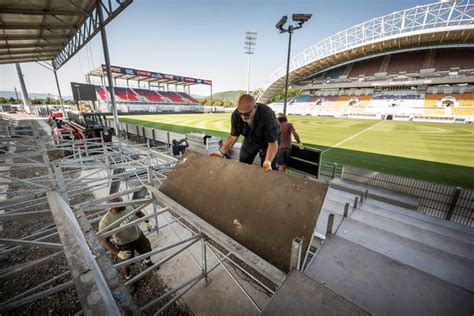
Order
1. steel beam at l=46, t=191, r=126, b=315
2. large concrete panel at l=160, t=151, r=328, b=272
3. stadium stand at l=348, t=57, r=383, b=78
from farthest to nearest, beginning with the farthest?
stadium stand at l=348, t=57, r=383, b=78 < large concrete panel at l=160, t=151, r=328, b=272 < steel beam at l=46, t=191, r=126, b=315

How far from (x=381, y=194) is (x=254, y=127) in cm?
525

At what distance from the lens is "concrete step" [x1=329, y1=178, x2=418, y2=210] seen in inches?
218

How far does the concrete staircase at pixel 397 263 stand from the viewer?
2.16 meters

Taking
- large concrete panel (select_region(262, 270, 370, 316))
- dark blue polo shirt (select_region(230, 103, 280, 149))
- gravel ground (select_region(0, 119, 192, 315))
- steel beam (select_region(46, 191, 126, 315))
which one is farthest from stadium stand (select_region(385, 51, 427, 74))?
steel beam (select_region(46, 191, 126, 315))

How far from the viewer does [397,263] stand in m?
2.65

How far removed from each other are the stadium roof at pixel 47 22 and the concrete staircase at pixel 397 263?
12.2 m

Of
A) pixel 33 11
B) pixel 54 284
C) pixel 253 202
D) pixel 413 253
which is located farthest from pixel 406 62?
pixel 54 284

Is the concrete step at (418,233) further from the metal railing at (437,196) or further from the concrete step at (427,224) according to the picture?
the metal railing at (437,196)

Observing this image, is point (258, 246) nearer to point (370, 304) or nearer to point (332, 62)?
point (370, 304)

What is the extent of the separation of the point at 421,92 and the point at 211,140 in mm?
52003

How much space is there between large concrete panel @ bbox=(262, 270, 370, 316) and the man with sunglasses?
5.33 feet

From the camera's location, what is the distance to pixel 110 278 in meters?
1.29

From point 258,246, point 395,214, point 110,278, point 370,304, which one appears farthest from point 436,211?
point 110,278

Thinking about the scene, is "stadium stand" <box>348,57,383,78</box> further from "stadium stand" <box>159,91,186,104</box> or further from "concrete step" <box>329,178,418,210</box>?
"concrete step" <box>329,178,418,210</box>
